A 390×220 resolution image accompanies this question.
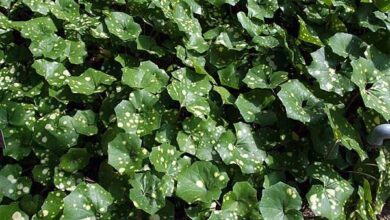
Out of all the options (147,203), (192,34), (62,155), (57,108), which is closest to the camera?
(147,203)

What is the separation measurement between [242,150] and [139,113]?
49 centimetres

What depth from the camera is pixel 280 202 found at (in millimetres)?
2115

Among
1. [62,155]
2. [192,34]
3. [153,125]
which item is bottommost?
[62,155]

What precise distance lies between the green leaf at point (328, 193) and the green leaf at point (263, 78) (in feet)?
1.40

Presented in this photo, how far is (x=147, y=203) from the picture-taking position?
2070 millimetres

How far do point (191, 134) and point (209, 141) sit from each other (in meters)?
0.09

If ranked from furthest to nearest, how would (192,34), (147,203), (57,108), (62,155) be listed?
(192,34) < (57,108) < (62,155) < (147,203)

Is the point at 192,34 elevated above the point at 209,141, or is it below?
above

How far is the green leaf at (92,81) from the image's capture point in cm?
236

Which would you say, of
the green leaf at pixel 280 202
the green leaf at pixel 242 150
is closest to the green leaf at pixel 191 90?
the green leaf at pixel 242 150

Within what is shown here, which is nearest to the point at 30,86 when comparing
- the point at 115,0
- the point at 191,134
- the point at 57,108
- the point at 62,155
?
the point at 57,108

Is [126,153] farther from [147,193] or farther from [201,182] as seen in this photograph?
[201,182]

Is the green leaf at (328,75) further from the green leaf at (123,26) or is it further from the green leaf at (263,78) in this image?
the green leaf at (123,26)

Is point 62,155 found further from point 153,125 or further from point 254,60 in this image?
point 254,60
